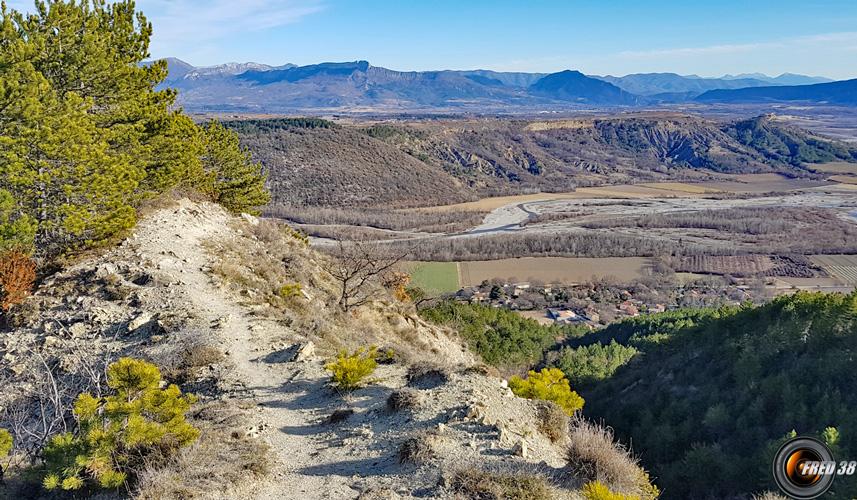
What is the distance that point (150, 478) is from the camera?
8.27 meters

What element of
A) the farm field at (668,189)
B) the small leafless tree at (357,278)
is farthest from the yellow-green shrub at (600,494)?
the farm field at (668,189)

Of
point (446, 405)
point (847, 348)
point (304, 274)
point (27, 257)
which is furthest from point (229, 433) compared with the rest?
point (847, 348)

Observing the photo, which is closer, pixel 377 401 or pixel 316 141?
pixel 377 401

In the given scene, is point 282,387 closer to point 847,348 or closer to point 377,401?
point 377,401

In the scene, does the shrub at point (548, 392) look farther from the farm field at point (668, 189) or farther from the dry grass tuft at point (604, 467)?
the farm field at point (668, 189)

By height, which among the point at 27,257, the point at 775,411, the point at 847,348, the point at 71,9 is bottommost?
the point at 775,411

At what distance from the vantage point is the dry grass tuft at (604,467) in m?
8.68

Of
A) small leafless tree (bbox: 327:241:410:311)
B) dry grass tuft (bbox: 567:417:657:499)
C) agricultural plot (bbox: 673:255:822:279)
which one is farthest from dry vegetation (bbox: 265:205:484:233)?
dry grass tuft (bbox: 567:417:657:499)

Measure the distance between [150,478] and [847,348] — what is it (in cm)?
1991

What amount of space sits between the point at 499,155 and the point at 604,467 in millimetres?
148479

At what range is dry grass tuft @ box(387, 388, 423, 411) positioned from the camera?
1111 centimetres

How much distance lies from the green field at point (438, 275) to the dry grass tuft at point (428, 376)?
4513cm

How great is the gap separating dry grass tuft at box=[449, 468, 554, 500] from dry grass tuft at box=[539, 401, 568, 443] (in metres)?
2.13

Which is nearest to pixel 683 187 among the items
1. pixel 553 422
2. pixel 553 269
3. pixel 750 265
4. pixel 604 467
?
pixel 750 265
